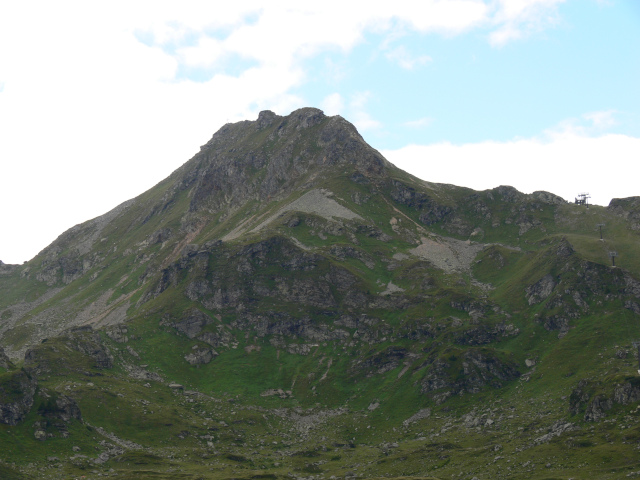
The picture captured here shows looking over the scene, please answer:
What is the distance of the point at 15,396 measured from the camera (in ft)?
519

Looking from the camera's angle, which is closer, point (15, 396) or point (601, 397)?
point (601, 397)

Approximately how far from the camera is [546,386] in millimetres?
183500

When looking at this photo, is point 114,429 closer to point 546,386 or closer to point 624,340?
point 546,386

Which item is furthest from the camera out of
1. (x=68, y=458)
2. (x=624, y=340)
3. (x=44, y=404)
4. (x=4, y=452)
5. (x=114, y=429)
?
(x=624, y=340)

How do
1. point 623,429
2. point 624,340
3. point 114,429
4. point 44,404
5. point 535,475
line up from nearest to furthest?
1. point 535,475
2. point 623,429
3. point 44,404
4. point 114,429
5. point 624,340

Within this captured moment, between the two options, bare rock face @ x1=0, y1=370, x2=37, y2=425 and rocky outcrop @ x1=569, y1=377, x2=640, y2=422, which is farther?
bare rock face @ x1=0, y1=370, x2=37, y2=425

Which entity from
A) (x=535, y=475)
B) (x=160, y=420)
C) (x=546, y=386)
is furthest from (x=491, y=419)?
(x=160, y=420)

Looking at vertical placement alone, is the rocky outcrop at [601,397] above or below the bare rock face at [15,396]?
below

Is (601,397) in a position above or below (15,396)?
below

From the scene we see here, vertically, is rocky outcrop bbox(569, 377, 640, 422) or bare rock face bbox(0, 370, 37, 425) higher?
bare rock face bbox(0, 370, 37, 425)

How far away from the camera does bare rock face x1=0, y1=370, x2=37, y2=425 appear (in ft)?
504

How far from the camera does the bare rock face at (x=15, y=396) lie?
153500mm

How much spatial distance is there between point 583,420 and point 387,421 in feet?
230

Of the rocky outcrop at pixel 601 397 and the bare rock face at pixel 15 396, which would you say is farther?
the bare rock face at pixel 15 396
